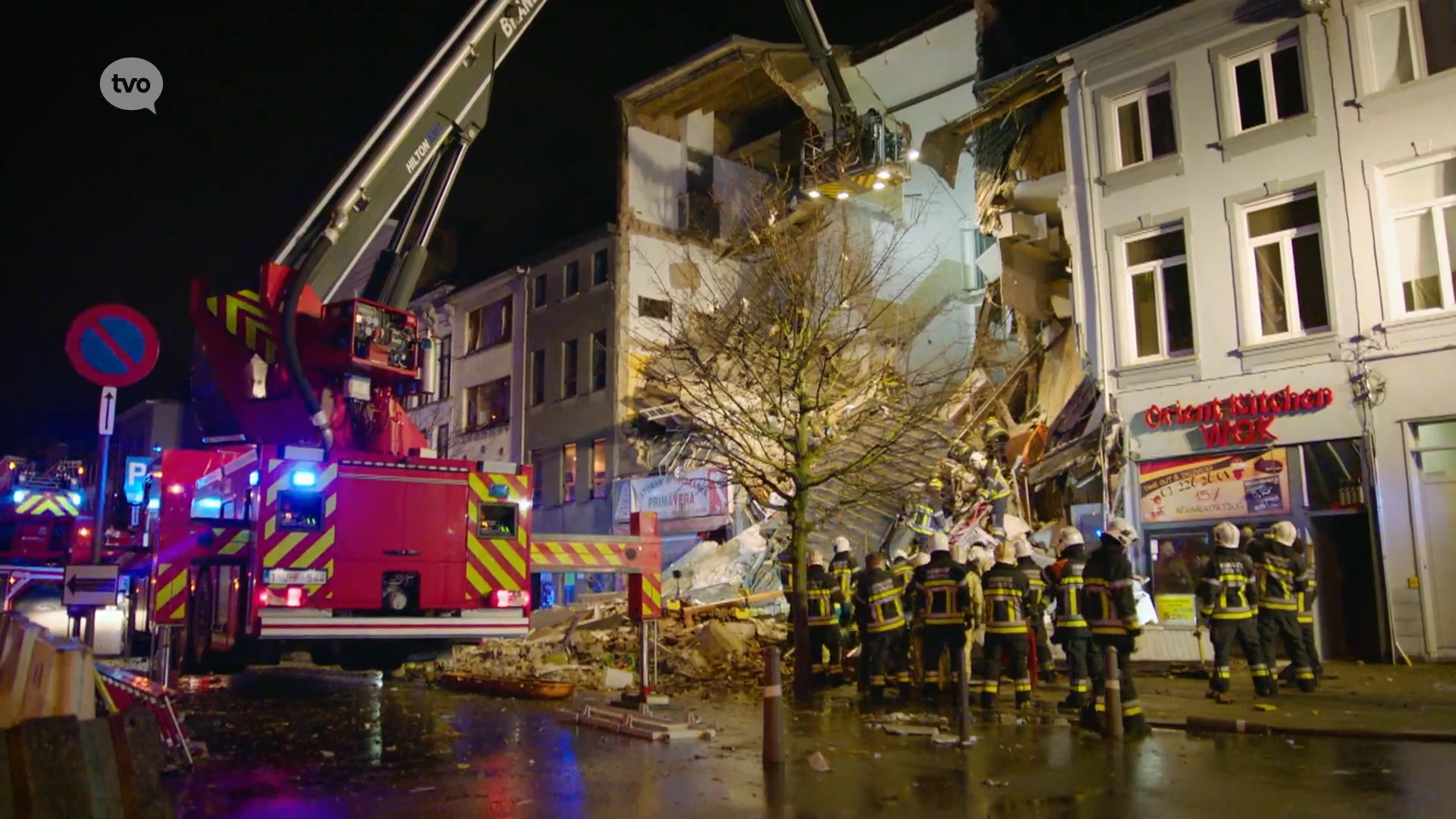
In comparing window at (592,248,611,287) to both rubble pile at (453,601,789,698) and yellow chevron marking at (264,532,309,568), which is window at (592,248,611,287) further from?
yellow chevron marking at (264,532,309,568)

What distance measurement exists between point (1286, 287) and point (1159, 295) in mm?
1988

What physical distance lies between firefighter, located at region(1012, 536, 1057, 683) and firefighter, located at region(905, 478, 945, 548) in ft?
20.1

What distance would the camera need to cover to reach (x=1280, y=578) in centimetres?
1157

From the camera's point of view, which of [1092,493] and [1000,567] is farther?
[1092,493]

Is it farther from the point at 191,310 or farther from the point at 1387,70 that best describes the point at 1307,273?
the point at 191,310

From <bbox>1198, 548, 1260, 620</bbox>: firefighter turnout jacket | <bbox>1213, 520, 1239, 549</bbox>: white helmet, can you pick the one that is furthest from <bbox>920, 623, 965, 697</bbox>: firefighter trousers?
<bbox>1213, 520, 1239, 549</bbox>: white helmet

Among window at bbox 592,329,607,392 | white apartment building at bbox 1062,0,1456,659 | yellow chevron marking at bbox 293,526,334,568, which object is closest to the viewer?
yellow chevron marking at bbox 293,526,334,568

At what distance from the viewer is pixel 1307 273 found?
52.9 feet

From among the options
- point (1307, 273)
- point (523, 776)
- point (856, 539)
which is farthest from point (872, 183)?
point (523, 776)

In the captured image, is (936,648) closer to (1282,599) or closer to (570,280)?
(1282,599)

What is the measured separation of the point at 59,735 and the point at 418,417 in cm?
3412

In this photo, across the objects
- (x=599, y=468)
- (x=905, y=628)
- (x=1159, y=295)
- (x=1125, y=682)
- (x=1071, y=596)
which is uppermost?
(x=1159, y=295)

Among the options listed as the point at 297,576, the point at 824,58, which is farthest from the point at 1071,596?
the point at 824,58

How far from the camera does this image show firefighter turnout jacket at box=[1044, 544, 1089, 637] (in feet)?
35.9
